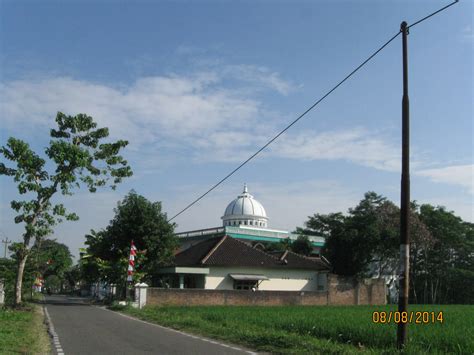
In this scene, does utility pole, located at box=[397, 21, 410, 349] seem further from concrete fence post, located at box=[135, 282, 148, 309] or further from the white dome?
the white dome

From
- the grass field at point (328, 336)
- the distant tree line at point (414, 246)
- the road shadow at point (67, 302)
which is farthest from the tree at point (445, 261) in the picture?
the grass field at point (328, 336)

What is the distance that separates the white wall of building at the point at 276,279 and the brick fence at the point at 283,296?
2.15 metres

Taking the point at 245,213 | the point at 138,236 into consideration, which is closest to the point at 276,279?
the point at 138,236

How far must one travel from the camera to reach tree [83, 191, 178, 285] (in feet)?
109

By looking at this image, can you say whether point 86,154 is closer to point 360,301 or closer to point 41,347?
point 41,347

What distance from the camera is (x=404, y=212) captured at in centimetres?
1116

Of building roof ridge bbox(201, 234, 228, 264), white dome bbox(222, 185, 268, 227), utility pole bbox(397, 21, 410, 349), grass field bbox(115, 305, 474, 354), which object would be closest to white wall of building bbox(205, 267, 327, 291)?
building roof ridge bbox(201, 234, 228, 264)

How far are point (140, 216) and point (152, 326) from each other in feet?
54.4

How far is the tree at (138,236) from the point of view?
33.3 m

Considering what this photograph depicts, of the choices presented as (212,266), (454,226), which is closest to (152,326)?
(212,266)

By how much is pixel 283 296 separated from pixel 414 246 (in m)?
19.2

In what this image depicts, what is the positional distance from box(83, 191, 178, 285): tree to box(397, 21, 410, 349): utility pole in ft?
77.6

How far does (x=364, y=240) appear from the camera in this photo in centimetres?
4525

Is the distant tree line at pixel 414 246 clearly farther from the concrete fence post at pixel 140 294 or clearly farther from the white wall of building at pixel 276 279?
the concrete fence post at pixel 140 294
